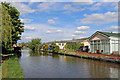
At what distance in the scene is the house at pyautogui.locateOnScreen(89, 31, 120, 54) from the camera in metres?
27.6

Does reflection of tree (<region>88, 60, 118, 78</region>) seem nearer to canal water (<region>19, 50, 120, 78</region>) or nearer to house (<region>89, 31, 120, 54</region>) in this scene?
canal water (<region>19, 50, 120, 78</region>)

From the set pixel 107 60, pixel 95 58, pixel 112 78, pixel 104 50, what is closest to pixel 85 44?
pixel 104 50

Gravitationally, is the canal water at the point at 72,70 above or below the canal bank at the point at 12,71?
below

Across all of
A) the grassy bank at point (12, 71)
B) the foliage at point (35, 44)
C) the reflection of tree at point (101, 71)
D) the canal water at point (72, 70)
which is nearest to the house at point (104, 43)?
the canal water at point (72, 70)

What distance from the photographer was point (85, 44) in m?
41.3

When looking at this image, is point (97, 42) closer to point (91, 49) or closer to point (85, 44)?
point (91, 49)

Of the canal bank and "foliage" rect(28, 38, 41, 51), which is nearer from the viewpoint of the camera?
the canal bank

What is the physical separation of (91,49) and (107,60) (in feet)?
38.4

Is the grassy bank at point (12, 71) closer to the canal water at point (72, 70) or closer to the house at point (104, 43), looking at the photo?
the canal water at point (72, 70)

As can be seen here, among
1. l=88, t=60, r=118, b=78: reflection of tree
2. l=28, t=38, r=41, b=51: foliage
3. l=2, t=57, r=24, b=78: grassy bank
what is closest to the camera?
l=2, t=57, r=24, b=78: grassy bank

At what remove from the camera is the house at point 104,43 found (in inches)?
1087

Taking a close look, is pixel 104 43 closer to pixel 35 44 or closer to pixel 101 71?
pixel 101 71

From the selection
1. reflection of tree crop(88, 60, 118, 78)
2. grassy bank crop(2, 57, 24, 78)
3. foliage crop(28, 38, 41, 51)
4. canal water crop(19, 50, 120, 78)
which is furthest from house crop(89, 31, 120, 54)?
foliage crop(28, 38, 41, 51)

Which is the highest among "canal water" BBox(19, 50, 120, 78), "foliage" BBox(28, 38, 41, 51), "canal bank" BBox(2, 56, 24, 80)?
"foliage" BBox(28, 38, 41, 51)
